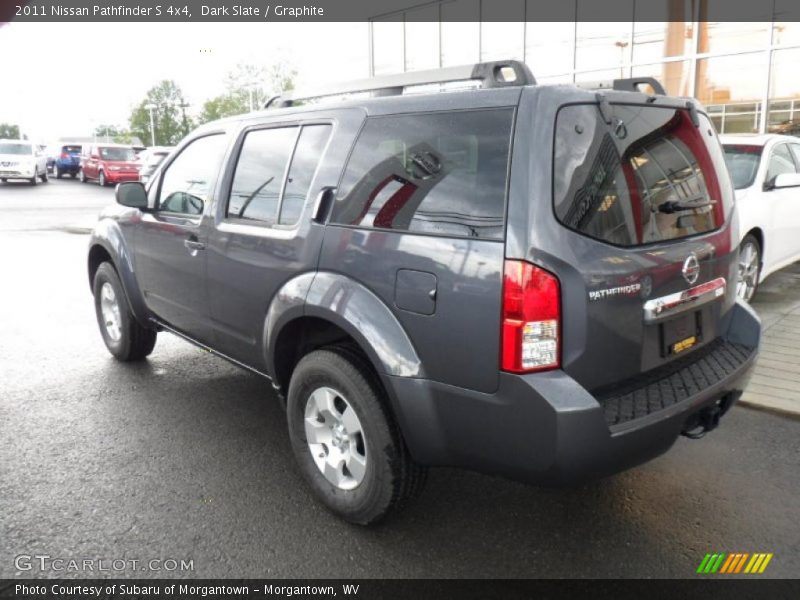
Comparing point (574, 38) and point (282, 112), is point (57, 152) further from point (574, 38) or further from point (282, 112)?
point (282, 112)

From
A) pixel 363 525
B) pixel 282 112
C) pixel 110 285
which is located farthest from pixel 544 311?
pixel 110 285

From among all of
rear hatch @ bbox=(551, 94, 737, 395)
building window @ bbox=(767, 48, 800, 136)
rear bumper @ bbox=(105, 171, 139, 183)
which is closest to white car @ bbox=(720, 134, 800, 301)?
rear hatch @ bbox=(551, 94, 737, 395)

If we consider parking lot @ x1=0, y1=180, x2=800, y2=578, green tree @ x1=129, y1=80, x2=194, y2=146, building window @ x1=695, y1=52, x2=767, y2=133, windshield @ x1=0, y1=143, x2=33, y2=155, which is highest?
green tree @ x1=129, y1=80, x2=194, y2=146

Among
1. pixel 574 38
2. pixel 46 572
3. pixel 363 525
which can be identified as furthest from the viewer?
pixel 574 38

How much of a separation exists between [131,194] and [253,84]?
156ft

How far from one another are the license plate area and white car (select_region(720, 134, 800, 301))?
3.95 meters

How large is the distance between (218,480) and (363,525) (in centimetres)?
90

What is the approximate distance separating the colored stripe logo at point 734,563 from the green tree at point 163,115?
258 feet

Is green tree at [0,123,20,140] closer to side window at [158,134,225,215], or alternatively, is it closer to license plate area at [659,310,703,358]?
side window at [158,134,225,215]

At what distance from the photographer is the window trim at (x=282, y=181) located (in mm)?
3252

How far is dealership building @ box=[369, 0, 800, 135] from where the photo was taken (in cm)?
1347

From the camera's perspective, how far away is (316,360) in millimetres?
3021

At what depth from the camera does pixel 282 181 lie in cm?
344

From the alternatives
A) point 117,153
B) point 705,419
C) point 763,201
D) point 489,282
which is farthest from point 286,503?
point 117,153
